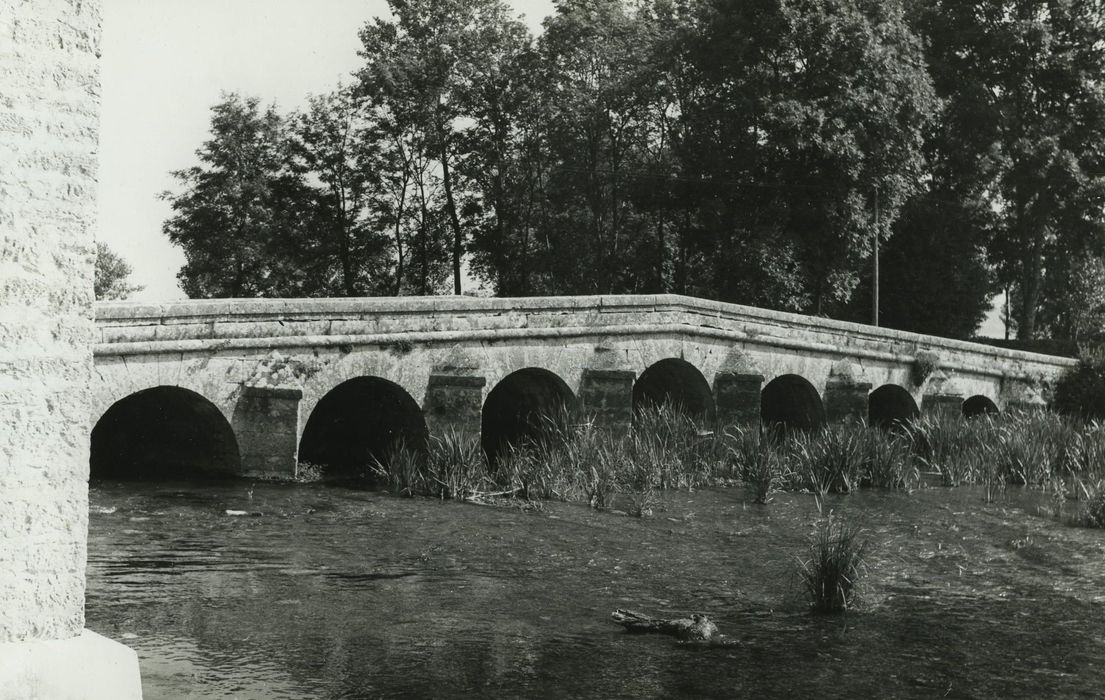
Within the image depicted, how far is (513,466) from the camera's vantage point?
13578 mm

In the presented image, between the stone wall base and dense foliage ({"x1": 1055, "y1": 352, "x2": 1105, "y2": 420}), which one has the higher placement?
dense foliage ({"x1": 1055, "y1": 352, "x2": 1105, "y2": 420})

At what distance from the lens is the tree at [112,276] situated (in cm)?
3972

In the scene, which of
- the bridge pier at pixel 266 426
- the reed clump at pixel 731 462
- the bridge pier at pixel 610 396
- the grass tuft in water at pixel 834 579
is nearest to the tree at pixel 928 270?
the reed clump at pixel 731 462

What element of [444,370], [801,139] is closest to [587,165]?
[801,139]

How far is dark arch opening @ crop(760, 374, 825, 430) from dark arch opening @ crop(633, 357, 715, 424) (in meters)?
1.73

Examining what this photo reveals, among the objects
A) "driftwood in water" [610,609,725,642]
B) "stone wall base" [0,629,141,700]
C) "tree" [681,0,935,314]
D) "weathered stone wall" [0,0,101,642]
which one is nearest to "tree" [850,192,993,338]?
"tree" [681,0,935,314]

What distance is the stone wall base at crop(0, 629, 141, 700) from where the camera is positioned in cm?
223

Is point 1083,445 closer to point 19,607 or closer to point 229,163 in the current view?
point 19,607

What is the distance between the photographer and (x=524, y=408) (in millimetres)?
17406

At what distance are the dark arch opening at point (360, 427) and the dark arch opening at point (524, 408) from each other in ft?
5.07

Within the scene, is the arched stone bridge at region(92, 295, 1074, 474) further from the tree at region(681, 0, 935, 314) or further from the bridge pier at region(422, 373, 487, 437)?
the tree at region(681, 0, 935, 314)

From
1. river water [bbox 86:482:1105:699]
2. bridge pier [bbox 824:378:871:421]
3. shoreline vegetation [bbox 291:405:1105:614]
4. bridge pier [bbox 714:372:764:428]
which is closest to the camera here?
river water [bbox 86:482:1105:699]

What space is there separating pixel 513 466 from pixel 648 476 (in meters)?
1.72

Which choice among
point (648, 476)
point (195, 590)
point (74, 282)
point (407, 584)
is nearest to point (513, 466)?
point (648, 476)
